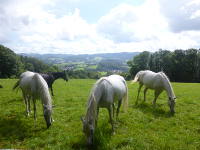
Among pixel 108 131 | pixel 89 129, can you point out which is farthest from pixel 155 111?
pixel 89 129

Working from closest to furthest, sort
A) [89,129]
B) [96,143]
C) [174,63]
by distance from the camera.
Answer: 1. [89,129]
2. [96,143]
3. [174,63]

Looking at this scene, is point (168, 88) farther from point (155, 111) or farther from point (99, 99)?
point (99, 99)

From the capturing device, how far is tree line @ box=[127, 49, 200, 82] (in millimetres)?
61562

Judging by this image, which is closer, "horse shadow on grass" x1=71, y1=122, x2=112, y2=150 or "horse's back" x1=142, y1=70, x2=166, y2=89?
"horse shadow on grass" x1=71, y1=122, x2=112, y2=150

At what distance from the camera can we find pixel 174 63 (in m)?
64.6

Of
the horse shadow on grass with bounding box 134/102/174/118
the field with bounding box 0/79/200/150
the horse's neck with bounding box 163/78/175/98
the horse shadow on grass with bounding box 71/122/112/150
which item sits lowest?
the horse shadow on grass with bounding box 134/102/174/118

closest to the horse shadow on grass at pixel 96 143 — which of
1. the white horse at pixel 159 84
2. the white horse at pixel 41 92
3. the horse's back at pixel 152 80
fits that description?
the white horse at pixel 41 92

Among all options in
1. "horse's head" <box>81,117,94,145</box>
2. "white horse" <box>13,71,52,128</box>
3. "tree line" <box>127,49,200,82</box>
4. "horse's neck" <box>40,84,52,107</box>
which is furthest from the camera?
"tree line" <box>127,49,200,82</box>

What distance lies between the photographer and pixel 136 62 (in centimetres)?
7081

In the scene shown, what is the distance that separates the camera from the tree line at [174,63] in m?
61.6

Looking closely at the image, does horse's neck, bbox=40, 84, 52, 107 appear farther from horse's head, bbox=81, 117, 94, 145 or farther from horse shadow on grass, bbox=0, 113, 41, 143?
horse's head, bbox=81, 117, 94, 145

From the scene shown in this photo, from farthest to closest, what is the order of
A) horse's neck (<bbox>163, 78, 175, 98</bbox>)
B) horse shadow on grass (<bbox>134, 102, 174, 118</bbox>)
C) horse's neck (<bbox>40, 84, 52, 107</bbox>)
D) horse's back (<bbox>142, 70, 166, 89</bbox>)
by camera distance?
horse's back (<bbox>142, 70, 166, 89</bbox>), horse's neck (<bbox>163, 78, 175, 98</bbox>), horse shadow on grass (<bbox>134, 102, 174, 118</bbox>), horse's neck (<bbox>40, 84, 52, 107</bbox>)

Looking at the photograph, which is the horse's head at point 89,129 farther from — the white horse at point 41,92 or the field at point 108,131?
the white horse at point 41,92

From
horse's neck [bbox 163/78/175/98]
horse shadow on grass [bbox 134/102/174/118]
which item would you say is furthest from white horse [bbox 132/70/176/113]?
horse shadow on grass [bbox 134/102/174/118]
